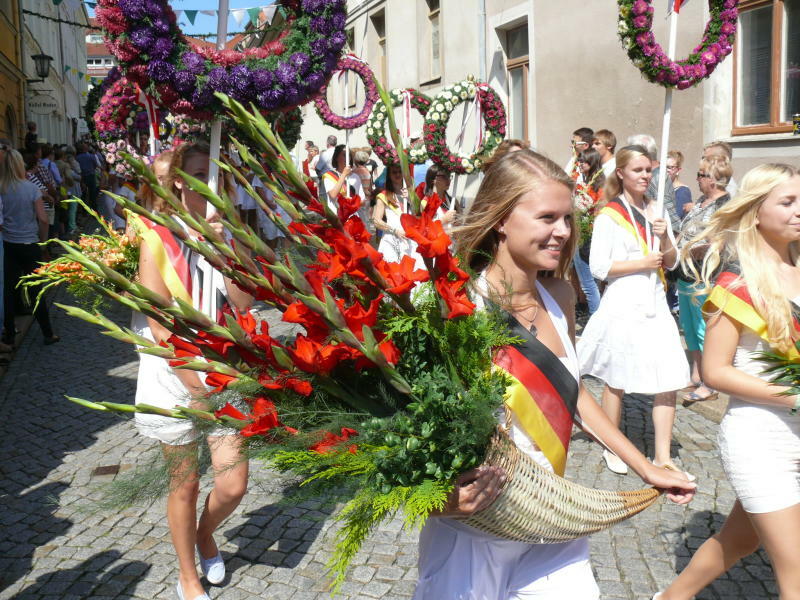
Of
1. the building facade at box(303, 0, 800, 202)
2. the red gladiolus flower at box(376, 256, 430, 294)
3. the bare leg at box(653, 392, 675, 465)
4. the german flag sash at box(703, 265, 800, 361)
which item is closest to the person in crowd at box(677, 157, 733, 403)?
the bare leg at box(653, 392, 675, 465)

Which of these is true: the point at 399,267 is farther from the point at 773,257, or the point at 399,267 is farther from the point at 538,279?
the point at 773,257

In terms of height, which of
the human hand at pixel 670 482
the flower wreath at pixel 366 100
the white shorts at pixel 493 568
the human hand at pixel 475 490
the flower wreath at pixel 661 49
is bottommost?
the white shorts at pixel 493 568

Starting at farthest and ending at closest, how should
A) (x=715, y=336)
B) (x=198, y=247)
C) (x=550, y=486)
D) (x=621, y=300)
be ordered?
(x=621, y=300), (x=715, y=336), (x=550, y=486), (x=198, y=247)

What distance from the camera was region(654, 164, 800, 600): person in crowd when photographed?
2.78 m

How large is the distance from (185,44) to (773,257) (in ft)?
7.78

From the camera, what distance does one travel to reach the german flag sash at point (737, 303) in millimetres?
2866

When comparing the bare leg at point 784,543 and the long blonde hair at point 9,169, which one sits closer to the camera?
the bare leg at point 784,543

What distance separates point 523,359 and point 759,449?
45.9 inches

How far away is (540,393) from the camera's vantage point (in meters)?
2.24

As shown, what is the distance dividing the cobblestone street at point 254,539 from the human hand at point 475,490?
1033 mm

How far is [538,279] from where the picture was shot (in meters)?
2.73

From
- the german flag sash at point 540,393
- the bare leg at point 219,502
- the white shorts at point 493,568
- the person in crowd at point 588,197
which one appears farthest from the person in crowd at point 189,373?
the person in crowd at point 588,197

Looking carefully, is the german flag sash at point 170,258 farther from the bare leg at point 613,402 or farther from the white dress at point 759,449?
the bare leg at point 613,402

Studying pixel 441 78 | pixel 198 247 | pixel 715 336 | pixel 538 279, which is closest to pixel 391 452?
pixel 198 247
